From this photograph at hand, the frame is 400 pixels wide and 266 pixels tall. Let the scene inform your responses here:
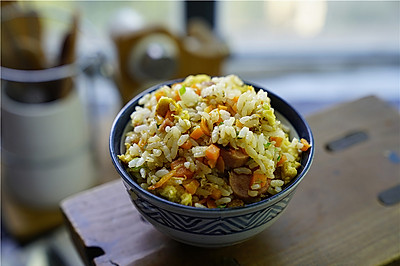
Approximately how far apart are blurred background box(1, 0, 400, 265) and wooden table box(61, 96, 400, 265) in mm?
307

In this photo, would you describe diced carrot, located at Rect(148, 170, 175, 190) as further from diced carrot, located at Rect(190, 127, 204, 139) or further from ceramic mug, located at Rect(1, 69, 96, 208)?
ceramic mug, located at Rect(1, 69, 96, 208)

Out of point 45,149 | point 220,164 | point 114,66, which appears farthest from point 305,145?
point 114,66

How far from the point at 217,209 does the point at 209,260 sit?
212 mm

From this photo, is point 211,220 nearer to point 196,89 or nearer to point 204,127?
point 204,127

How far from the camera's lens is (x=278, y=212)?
2.84ft

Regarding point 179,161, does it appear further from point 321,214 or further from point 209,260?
point 321,214

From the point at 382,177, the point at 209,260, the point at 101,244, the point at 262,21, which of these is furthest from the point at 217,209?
the point at 262,21

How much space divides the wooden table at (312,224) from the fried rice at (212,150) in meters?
0.19

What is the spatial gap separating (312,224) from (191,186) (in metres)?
0.34

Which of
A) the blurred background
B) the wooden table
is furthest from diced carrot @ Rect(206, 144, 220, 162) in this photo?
the blurred background

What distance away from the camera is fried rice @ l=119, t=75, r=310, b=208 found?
83cm

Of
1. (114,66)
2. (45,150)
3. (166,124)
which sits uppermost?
(166,124)

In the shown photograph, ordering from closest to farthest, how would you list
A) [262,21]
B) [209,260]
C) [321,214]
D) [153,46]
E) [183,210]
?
[183,210]
[209,260]
[321,214]
[153,46]
[262,21]

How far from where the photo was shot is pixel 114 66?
1893 mm
